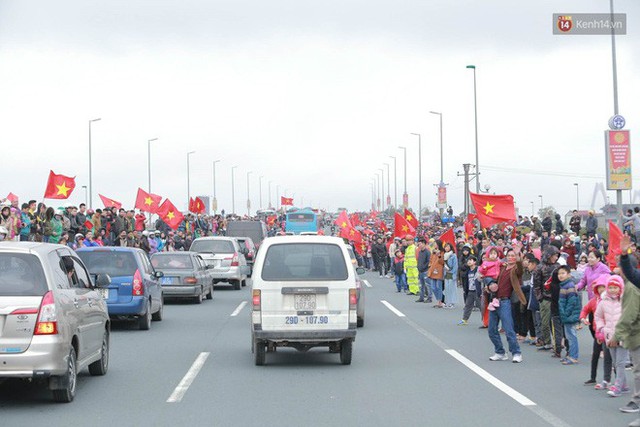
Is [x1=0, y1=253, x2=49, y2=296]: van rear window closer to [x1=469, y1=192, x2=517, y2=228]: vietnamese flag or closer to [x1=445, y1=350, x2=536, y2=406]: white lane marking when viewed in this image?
[x1=445, y1=350, x2=536, y2=406]: white lane marking

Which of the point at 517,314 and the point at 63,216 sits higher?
the point at 63,216

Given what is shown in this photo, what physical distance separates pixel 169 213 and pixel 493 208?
1955 centimetres

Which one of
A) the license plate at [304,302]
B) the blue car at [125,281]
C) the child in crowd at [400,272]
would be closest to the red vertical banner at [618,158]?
the child in crowd at [400,272]

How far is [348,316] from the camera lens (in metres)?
14.5

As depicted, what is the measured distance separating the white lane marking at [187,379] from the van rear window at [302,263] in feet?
5.32

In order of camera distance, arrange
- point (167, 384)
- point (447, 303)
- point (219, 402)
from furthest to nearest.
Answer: point (447, 303) < point (167, 384) < point (219, 402)

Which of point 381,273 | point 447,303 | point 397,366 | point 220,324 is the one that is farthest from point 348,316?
point 381,273

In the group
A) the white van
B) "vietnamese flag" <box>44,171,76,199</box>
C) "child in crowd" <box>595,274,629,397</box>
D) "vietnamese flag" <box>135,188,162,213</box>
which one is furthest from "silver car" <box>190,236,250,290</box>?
"child in crowd" <box>595,274,629,397</box>

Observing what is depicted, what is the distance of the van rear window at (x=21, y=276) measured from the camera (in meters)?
10.7

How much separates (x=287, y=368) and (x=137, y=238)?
805 inches

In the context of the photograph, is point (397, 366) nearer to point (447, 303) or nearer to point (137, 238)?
point (447, 303)

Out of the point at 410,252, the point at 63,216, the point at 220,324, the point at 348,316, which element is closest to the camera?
the point at 348,316

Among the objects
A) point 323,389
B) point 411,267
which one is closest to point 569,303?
point 323,389

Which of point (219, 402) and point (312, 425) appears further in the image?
point (219, 402)
